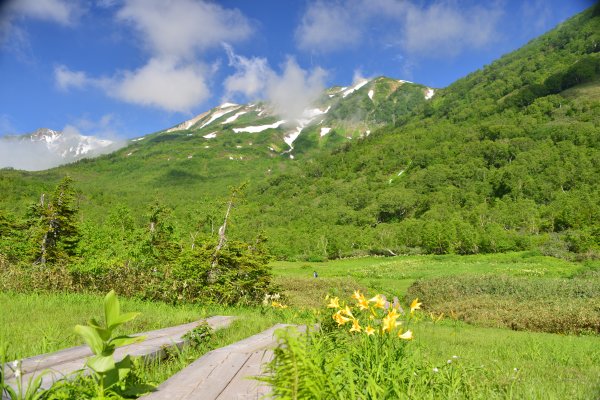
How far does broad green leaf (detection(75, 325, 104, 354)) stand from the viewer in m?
1.39

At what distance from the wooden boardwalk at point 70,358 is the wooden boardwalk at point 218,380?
380 mm

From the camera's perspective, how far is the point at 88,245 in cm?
2308

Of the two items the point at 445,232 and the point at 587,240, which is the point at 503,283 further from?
the point at 445,232

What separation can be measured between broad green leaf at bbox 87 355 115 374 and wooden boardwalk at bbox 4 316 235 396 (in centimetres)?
79

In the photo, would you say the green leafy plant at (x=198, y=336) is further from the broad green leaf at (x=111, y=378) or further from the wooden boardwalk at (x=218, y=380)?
the broad green leaf at (x=111, y=378)

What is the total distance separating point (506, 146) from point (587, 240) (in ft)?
326

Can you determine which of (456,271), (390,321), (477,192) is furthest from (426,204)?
(390,321)

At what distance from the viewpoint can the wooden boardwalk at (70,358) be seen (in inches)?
102

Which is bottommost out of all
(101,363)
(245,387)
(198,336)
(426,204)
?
(198,336)

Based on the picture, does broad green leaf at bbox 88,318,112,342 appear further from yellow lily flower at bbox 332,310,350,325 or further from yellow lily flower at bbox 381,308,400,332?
yellow lily flower at bbox 332,310,350,325

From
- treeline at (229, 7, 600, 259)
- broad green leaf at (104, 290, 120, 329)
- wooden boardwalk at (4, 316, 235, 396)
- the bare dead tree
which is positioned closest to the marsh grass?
treeline at (229, 7, 600, 259)

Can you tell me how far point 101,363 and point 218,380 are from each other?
1.20 m

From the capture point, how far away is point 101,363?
146 centimetres

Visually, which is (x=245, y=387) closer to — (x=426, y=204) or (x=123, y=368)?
(x=123, y=368)
